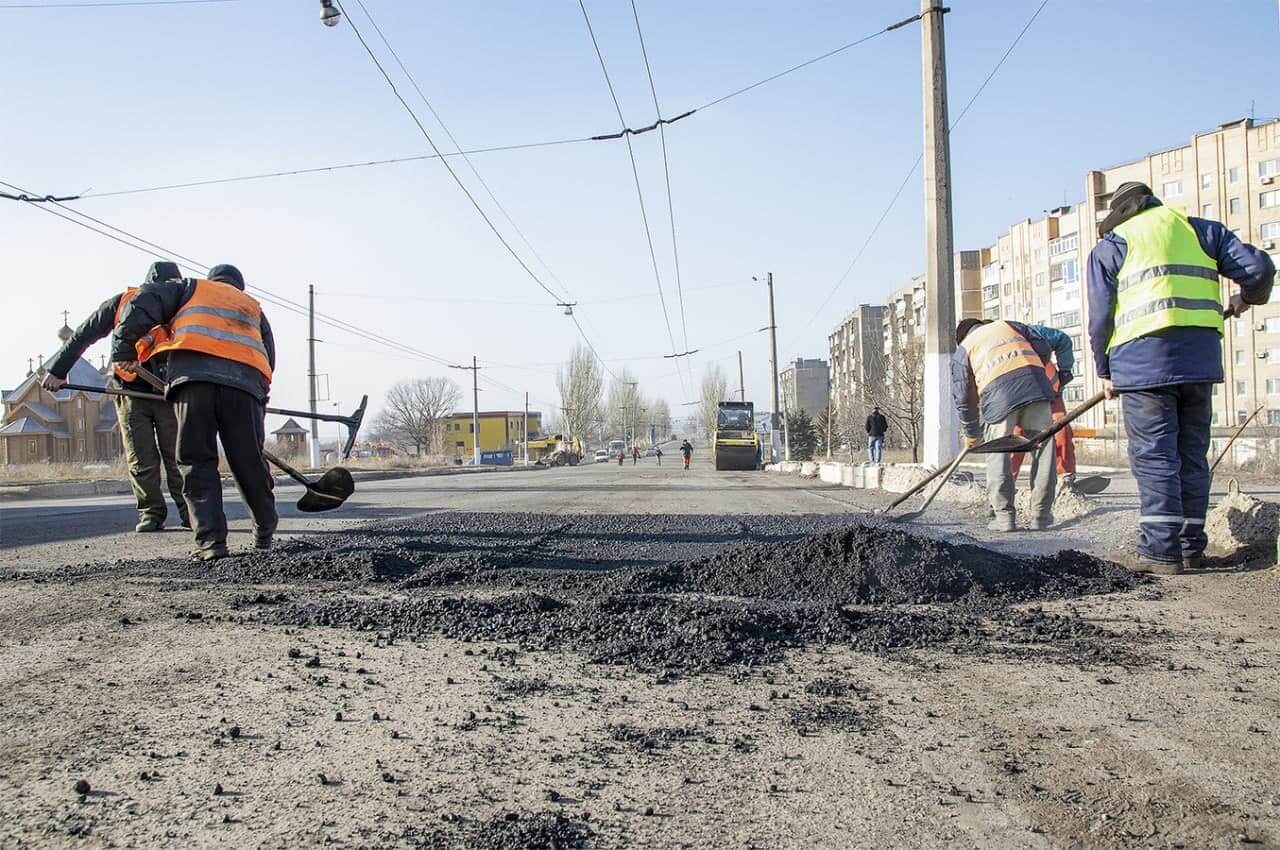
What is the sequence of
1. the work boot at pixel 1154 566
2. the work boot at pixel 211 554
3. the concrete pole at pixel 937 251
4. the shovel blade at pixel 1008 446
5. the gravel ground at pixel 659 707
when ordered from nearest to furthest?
the gravel ground at pixel 659 707 < the work boot at pixel 1154 566 < the work boot at pixel 211 554 < the shovel blade at pixel 1008 446 < the concrete pole at pixel 937 251

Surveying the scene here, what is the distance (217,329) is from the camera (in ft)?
17.9

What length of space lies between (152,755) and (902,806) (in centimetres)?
172

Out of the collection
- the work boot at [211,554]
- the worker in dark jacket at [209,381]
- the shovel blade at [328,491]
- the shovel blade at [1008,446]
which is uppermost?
the worker in dark jacket at [209,381]

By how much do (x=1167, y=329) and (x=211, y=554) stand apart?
5.42m

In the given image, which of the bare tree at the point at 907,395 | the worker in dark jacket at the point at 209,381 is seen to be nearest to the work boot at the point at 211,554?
the worker in dark jacket at the point at 209,381

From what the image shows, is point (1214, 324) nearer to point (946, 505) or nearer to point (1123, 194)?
point (1123, 194)

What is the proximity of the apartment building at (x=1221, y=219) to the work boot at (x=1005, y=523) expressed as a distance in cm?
5144

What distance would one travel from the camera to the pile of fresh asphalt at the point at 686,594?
10.6 feet

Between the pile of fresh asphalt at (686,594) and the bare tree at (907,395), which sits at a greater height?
the bare tree at (907,395)

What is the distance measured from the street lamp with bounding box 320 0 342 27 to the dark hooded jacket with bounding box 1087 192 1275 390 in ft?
37.7

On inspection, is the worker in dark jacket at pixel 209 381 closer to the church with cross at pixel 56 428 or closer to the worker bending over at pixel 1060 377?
the worker bending over at pixel 1060 377

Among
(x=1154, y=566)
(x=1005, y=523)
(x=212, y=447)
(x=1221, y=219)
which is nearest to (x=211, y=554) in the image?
(x=212, y=447)

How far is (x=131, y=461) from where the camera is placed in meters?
7.29

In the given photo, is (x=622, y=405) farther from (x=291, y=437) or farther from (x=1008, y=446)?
(x=1008, y=446)
